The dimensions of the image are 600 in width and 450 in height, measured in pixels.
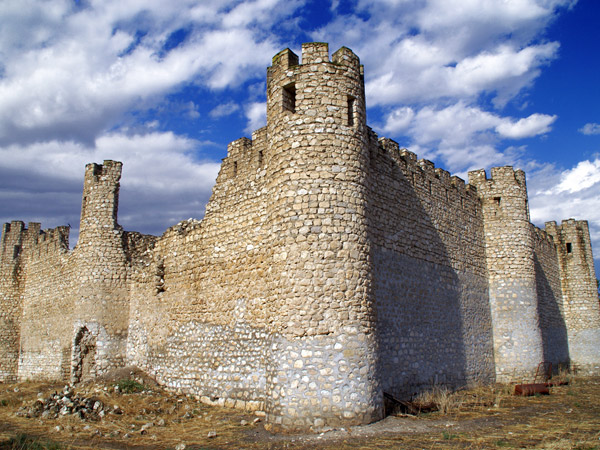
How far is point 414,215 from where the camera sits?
13.8 metres

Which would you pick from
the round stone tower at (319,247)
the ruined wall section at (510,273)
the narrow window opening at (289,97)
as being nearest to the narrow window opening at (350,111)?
the round stone tower at (319,247)

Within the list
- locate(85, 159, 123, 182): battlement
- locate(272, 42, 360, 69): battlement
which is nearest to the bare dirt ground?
locate(85, 159, 123, 182): battlement

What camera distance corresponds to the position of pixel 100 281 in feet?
52.2

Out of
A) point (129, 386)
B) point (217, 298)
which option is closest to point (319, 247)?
point (217, 298)

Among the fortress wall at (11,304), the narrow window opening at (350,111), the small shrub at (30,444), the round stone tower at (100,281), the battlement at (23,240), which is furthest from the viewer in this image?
the fortress wall at (11,304)

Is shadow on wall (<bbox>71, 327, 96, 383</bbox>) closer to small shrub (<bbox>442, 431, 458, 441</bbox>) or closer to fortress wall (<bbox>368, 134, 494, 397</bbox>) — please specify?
fortress wall (<bbox>368, 134, 494, 397</bbox>)

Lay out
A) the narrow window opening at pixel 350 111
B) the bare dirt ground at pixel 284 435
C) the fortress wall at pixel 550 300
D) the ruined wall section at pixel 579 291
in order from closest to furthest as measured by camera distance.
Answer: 1. the bare dirt ground at pixel 284 435
2. the narrow window opening at pixel 350 111
3. the fortress wall at pixel 550 300
4. the ruined wall section at pixel 579 291

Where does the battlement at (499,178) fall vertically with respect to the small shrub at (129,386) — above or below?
above

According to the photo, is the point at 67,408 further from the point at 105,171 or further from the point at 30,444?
the point at 105,171

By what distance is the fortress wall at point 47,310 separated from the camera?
60.0 feet

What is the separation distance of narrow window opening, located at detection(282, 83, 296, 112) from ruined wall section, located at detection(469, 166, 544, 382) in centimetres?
949

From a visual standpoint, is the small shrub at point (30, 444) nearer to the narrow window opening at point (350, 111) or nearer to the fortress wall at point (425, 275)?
the fortress wall at point (425, 275)

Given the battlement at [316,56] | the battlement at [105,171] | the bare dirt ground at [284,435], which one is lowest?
the bare dirt ground at [284,435]

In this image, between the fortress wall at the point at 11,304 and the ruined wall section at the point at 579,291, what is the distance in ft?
83.8
